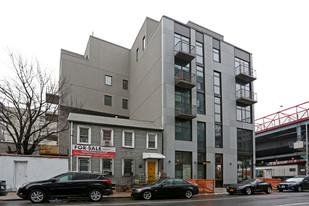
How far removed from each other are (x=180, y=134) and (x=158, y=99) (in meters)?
4.01

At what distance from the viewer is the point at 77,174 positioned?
1534 centimetres

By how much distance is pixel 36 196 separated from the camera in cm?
1412

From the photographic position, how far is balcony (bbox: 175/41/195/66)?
27833mm

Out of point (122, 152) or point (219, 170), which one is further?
point (219, 170)

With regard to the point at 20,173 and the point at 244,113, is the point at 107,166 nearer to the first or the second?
the point at 20,173

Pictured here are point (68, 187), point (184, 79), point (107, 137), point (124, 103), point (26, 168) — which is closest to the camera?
point (68, 187)

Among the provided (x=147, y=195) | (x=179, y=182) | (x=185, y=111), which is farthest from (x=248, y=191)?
(x=185, y=111)

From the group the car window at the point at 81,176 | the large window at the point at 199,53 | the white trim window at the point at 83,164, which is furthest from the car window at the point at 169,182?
the large window at the point at 199,53

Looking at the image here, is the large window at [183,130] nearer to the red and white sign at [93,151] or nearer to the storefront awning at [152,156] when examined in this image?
the storefront awning at [152,156]

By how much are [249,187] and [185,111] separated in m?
9.72

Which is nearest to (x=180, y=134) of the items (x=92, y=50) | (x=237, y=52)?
(x=237, y=52)

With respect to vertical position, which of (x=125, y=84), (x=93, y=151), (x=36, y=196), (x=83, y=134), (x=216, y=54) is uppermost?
(x=216, y=54)

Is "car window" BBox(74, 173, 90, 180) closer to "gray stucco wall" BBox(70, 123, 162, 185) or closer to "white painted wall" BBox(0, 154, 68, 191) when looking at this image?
"white painted wall" BBox(0, 154, 68, 191)

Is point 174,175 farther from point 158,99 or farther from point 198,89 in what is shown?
point 198,89
